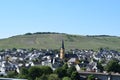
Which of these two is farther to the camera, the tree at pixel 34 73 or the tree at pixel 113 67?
the tree at pixel 113 67

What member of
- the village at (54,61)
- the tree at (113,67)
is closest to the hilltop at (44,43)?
the village at (54,61)

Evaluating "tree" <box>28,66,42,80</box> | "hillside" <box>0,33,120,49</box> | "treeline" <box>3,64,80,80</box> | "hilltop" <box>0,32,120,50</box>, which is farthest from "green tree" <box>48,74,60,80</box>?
"hillside" <box>0,33,120,49</box>

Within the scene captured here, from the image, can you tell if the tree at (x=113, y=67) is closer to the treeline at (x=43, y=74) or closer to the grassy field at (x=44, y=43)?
the treeline at (x=43, y=74)

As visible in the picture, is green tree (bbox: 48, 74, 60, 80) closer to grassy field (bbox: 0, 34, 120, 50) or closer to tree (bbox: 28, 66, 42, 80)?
tree (bbox: 28, 66, 42, 80)

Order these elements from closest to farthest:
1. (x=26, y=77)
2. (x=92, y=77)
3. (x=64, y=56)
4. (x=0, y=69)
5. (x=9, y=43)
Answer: (x=26, y=77) < (x=92, y=77) < (x=0, y=69) < (x=64, y=56) < (x=9, y=43)

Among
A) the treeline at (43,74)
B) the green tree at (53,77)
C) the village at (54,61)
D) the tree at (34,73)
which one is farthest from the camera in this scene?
the village at (54,61)

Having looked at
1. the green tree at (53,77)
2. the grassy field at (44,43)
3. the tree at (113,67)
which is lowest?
the grassy field at (44,43)

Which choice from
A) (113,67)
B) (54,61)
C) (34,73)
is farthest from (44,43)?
(34,73)

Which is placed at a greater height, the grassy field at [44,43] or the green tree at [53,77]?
the green tree at [53,77]

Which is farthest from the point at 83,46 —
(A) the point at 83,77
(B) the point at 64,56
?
(A) the point at 83,77

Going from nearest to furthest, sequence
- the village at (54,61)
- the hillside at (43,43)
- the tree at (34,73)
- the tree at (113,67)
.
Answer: the tree at (34,73) → the tree at (113,67) → the village at (54,61) → the hillside at (43,43)

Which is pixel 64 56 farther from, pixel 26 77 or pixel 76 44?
pixel 76 44
